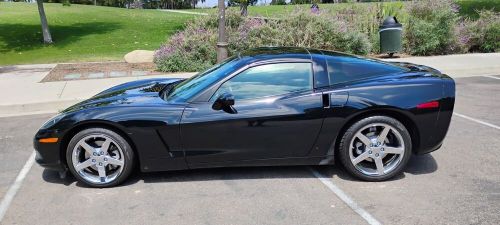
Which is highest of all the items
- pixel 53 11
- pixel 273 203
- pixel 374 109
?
pixel 53 11

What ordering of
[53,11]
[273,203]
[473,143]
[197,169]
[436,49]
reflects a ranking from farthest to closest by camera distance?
[53,11]
[436,49]
[473,143]
[197,169]
[273,203]

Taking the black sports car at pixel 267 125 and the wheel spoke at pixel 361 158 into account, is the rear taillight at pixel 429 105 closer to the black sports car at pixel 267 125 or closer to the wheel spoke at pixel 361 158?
the black sports car at pixel 267 125

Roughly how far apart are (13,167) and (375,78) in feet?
13.2

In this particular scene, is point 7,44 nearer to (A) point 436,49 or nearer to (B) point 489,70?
(A) point 436,49

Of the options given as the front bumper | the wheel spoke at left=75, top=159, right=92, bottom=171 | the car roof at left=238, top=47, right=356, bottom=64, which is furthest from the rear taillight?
the front bumper

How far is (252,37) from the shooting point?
11.7m

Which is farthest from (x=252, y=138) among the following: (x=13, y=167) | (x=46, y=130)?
(x=13, y=167)

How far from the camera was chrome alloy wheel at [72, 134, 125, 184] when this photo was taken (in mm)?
4355

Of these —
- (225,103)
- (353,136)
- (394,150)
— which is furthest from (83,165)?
(394,150)

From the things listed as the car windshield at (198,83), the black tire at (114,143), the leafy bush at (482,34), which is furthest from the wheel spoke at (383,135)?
the leafy bush at (482,34)

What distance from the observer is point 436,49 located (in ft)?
43.3

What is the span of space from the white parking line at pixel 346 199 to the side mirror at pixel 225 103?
1123 millimetres

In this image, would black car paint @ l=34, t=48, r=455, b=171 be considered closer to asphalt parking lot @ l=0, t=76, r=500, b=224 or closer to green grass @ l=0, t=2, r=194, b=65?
asphalt parking lot @ l=0, t=76, r=500, b=224

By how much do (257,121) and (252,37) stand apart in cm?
775
